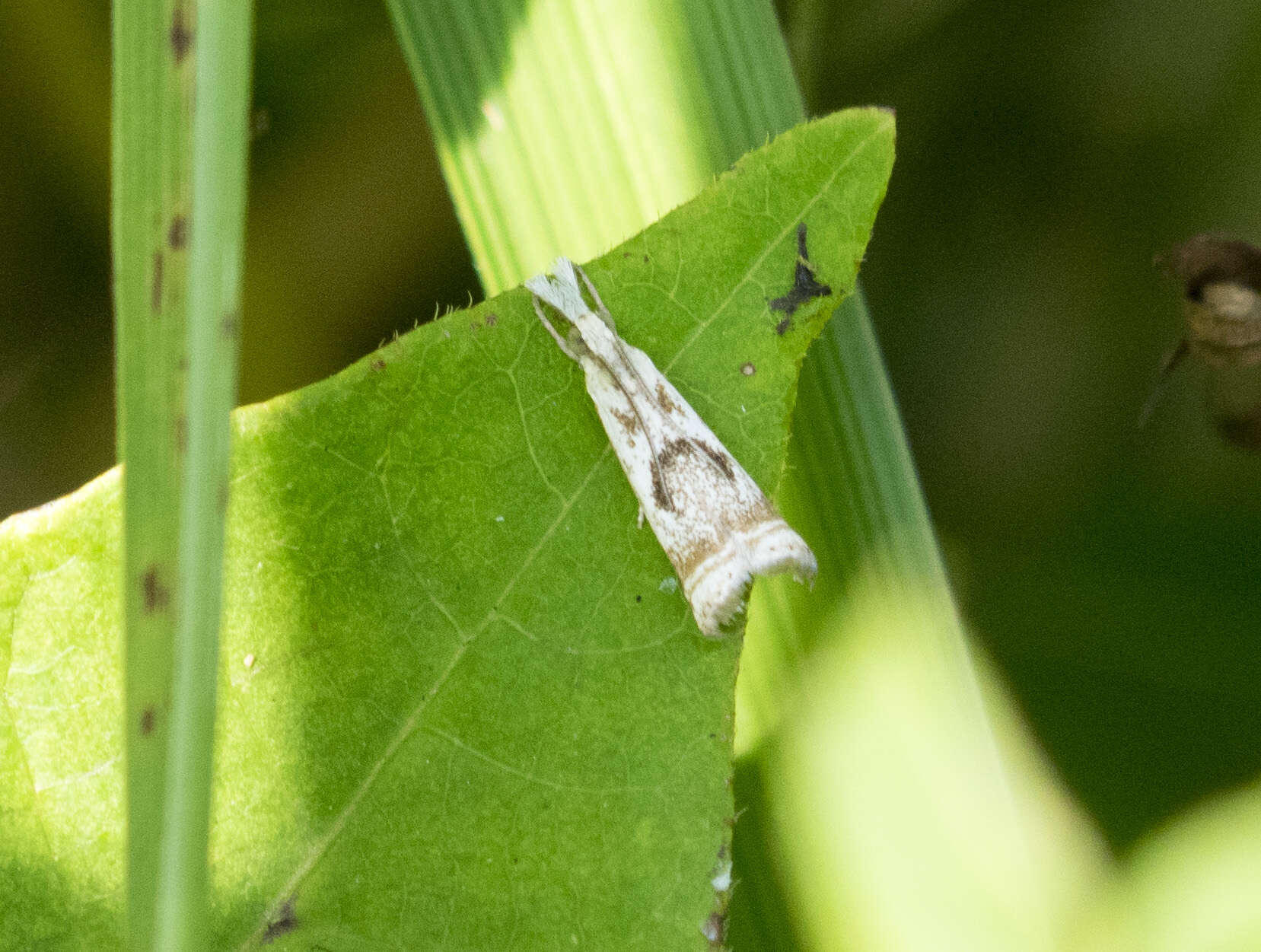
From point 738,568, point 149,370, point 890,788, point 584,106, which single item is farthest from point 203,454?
point 890,788

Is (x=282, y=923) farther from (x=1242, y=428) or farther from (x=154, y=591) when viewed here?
(x=1242, y=428)

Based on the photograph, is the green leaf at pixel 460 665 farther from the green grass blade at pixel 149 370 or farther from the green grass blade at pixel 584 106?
the green grass blade at pixel 584 106

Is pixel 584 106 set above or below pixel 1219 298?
above

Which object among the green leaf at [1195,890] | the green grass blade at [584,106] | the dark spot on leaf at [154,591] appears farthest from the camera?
the green leaf at [1195,890]

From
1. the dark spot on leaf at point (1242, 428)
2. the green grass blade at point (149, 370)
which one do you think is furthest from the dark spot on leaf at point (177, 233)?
the dark spot on leaf at point (1242, 428)

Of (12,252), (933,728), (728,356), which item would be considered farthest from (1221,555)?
(12,252)

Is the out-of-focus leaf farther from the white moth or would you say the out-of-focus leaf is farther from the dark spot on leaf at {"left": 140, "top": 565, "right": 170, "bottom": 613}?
the dark spot on leaf at {"left": 140, "top": 565, "right": 170, "bottom": 613}
